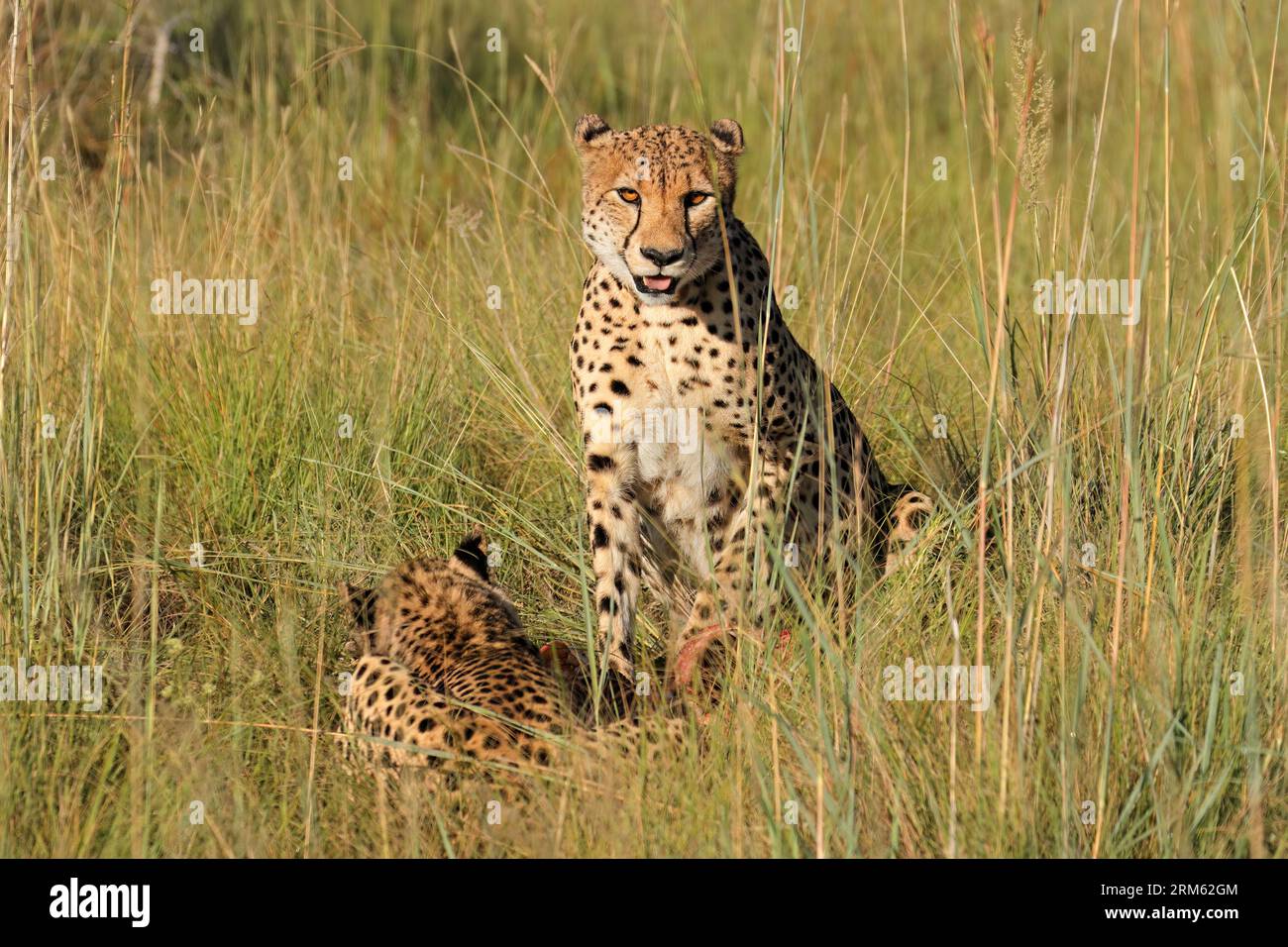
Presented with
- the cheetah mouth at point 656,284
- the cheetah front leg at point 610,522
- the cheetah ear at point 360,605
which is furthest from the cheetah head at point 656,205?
the cheetah ear at point 360,605

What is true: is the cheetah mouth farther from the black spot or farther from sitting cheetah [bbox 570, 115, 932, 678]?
the black spot

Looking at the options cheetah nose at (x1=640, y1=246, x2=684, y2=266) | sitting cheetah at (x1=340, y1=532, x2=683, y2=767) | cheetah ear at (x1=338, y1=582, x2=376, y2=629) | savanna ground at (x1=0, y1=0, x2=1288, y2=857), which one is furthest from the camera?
cheetah nose at (x1=640, y1=246, x2=684, y2=266)

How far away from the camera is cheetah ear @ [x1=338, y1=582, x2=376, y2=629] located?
3.46 metres

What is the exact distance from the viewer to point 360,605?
3477 mm

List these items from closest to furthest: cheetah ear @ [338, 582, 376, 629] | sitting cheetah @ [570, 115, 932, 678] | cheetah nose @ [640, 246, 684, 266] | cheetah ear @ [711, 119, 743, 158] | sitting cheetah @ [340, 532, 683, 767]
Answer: sitting cheetah @ [340, 532, 683, 767] → cheetah ear @ [338, 582, 376, 629] → cheetah nose @ [640, 246, 684, 266] → sitting cheetah @ [570, 115, 932, 678] → cheetah ear @ [711, 119, 743, 158]

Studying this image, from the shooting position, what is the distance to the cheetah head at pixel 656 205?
3.73 m

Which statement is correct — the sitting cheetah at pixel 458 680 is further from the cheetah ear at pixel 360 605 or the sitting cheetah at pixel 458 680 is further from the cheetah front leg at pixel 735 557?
the cheetah front leg at pixel 735 557

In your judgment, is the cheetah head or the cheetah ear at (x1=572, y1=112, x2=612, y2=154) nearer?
the cheetah head

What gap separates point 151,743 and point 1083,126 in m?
5.68

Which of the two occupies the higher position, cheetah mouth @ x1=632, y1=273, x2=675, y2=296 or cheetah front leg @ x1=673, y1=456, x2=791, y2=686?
cheetah mouth @ x1=632, y1=273, x2=675, y2=296

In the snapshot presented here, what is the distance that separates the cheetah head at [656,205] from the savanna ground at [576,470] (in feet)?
0.77

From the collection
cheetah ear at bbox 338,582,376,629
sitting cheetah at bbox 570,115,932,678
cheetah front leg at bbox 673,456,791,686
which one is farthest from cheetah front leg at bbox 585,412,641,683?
cheetah ear at bbox 338,582,376,629

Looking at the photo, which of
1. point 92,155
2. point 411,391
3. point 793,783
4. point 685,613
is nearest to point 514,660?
point 793,783

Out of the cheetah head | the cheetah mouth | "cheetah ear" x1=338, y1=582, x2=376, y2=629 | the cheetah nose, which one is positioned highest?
the cheetah head
